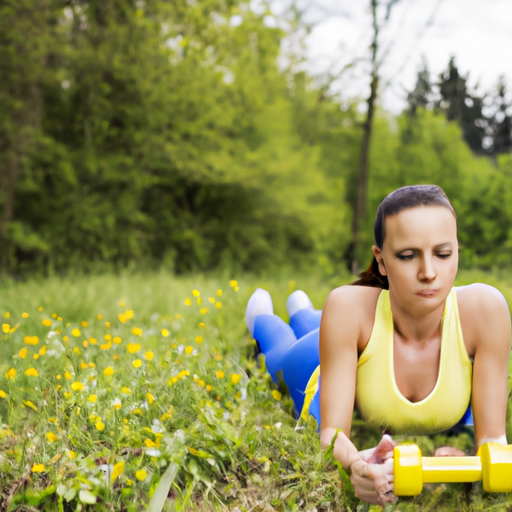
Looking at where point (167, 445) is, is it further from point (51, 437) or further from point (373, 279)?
point (373, 279)

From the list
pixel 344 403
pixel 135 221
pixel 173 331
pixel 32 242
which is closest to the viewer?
pixel 344 403

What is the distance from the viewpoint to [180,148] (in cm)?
899

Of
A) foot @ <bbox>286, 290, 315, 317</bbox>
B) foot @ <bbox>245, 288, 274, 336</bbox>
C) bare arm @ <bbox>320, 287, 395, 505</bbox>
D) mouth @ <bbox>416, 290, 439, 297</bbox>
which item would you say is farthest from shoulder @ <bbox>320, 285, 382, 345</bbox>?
foot @ <bbox>286, 290, 315, 317</bbox>

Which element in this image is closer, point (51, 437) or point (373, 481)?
point (373, 481)

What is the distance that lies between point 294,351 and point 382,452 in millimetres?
986

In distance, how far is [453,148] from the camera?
11.8 m

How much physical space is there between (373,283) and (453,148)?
10681 millimetres

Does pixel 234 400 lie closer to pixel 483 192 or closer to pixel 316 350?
pixel 316 350

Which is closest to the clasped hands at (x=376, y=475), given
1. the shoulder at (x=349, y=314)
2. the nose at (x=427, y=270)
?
the shoulder at (x=349, y=314)

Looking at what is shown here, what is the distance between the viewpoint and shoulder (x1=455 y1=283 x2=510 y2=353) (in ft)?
6.22

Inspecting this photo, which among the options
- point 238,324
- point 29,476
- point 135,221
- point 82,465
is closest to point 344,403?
point 82,465

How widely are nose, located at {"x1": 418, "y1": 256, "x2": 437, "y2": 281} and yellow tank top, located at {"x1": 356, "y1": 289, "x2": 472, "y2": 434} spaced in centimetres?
26

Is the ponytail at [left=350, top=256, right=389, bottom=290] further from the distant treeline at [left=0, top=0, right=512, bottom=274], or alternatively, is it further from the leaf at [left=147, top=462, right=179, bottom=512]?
the distant treeline at [left=0, top=0, right=512, bottom=274]

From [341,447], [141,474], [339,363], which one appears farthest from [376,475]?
[141,474]
